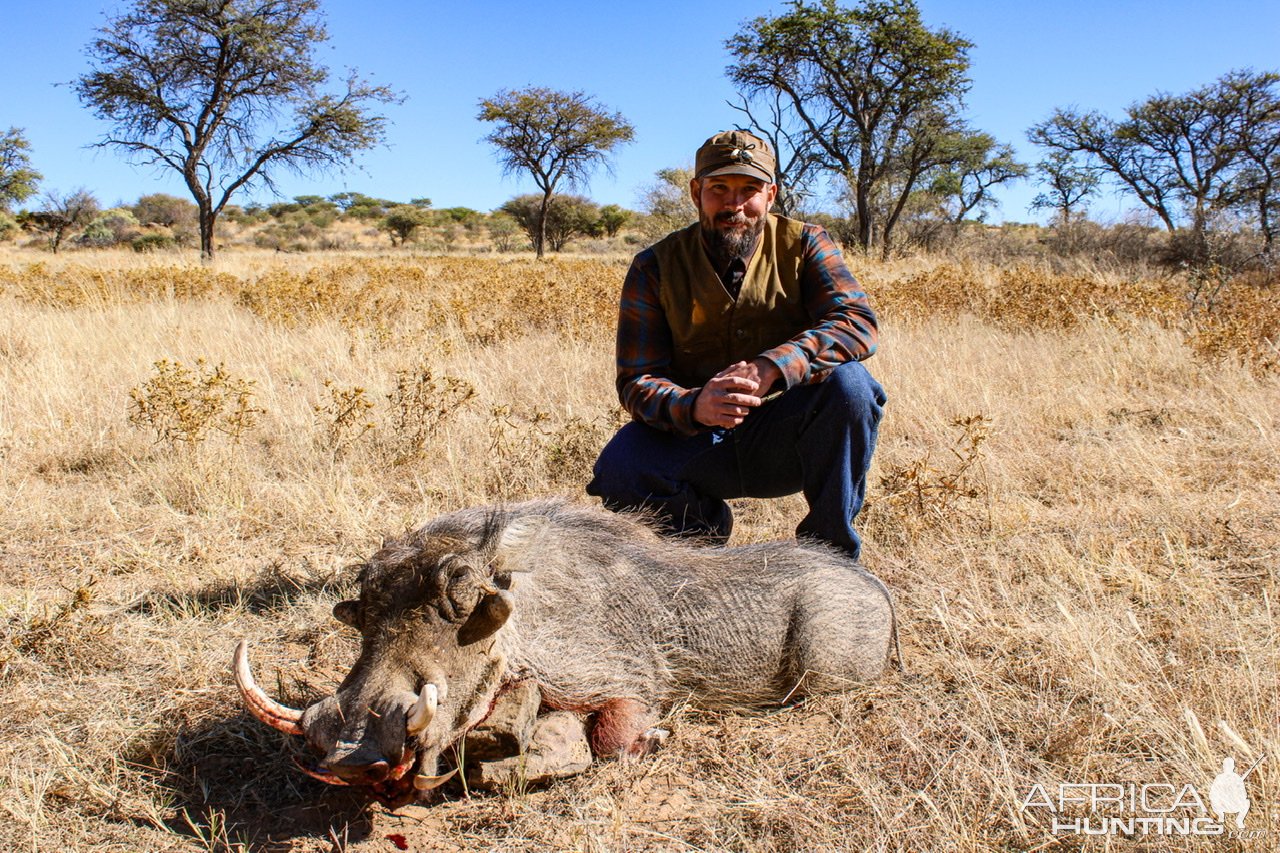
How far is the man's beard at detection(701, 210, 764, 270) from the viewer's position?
10.5 ft

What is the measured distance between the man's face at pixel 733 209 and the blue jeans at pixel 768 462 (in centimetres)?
61

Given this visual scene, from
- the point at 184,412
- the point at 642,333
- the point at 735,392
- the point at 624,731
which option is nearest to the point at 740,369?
the point at 735,392

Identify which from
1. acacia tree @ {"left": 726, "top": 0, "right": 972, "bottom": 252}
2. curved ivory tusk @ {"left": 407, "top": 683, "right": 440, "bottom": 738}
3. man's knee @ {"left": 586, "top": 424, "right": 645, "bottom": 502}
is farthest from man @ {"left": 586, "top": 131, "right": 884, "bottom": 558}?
acacia tree @ {"left": 726, "top": 0, "right": 972, "bottom": 252}

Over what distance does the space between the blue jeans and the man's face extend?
2.00 feet

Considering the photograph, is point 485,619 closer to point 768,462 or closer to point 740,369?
point 740,369

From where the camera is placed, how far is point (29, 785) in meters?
2.09

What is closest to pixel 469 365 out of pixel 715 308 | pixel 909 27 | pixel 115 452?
pixel 115 452

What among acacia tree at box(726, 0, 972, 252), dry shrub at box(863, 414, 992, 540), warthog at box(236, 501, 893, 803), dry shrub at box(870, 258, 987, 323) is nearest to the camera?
warthog at box(236, 501, 893, 803)

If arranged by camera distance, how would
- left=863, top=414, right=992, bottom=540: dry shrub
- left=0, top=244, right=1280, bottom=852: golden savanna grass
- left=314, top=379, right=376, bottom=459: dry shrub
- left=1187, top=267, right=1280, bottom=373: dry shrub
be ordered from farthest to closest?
1. left=1187, top=267, right=1280, bottom=373: dry shrub
2. left=314, top=379, right=376, bottom=459: dry shrub
3. left=863, top=414, right=992, bottom=540: dry shrub
4. left=0, top=244, right=1280, bottom=852: golden savanna grass

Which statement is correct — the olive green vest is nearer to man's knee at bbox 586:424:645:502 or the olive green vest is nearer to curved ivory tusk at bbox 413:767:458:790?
man's knee at bbox 586:424:645:502

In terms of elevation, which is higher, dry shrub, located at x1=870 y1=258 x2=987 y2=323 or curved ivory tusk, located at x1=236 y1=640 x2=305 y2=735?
dry shrub, located at x1=870 y1=258 x2=987 y2=323

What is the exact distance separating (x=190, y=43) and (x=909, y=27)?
17.1m

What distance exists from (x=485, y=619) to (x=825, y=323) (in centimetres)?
175

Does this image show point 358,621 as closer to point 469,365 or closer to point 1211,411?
point 469,365
